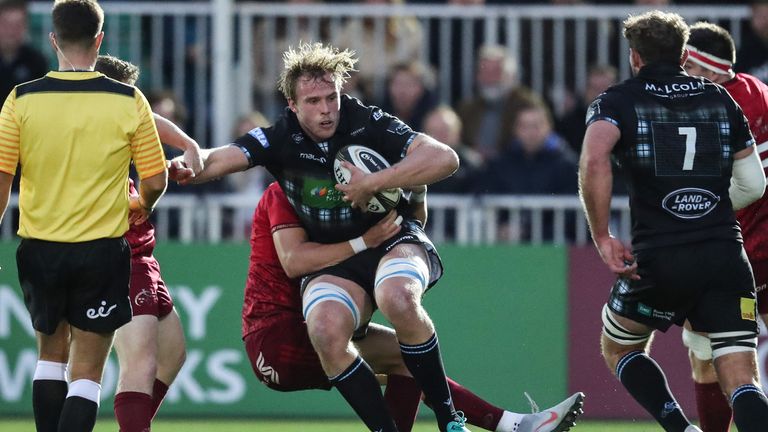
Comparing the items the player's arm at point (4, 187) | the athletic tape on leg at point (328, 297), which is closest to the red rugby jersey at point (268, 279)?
the athletic tape on leg at point (328, 297)

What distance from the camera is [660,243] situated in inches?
269

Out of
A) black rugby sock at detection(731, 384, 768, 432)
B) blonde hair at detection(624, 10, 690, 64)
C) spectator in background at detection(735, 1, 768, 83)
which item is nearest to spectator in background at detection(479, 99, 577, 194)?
spectator in background at detection(735, 1, 768, 83)

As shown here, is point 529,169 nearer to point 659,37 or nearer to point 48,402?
point 659,37

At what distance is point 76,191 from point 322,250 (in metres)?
1.39

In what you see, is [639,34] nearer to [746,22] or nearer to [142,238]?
[142,238]

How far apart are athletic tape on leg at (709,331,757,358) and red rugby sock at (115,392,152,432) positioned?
281 cm

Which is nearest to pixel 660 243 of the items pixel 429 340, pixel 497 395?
pixel 429 340

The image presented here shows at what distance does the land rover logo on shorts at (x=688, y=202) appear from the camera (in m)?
6.80

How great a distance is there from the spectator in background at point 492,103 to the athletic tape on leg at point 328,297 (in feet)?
17.5

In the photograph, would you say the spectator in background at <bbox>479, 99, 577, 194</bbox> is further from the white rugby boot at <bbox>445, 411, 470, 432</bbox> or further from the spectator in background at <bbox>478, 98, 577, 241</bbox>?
the white rugby boot at <bbox>445, 411, 470, 432</bbox>

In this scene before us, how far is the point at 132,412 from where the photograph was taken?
23.6ft

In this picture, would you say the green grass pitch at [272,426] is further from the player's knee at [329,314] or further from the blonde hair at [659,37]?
the blonde hair at [659,37]

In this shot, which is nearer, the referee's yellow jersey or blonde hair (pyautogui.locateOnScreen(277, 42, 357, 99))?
the referee's yellow jersey

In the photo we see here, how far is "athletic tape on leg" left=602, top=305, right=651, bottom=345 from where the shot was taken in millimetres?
7113
